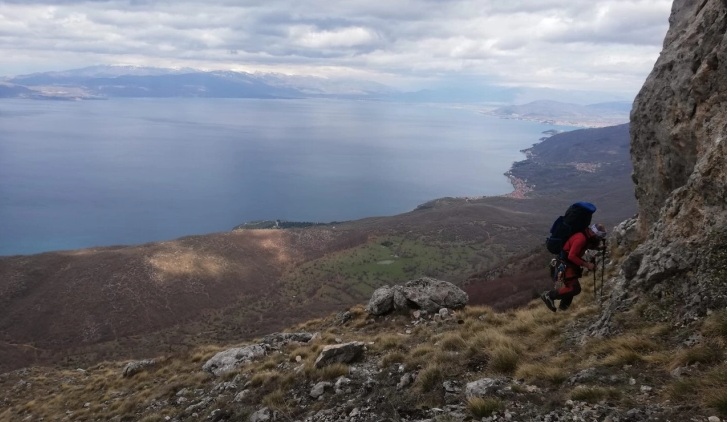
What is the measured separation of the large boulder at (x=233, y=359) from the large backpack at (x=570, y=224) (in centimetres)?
880

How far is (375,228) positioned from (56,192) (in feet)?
444

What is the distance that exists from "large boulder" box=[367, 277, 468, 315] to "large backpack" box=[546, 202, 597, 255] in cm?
608

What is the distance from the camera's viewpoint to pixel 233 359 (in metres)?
13.5

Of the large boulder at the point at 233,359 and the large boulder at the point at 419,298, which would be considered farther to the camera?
the large boulder at the point at 419,298

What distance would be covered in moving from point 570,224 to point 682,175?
4.67m

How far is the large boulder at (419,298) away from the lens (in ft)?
49.2

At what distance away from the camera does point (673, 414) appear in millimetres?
4902

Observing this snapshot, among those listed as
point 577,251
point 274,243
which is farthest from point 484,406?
point 274,243

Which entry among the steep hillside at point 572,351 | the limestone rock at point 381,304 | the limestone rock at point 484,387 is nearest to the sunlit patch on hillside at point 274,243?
the steep hillside at point 572,351

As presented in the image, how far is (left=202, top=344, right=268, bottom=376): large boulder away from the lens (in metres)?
13.1

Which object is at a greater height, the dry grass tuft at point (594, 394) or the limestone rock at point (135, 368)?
the dry grass tuft at point (594, 394)

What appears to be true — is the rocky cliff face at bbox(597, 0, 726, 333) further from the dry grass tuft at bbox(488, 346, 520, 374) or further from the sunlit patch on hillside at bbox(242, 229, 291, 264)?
the sunlit patch on hillside at bbox(242, 229, 291, 264)

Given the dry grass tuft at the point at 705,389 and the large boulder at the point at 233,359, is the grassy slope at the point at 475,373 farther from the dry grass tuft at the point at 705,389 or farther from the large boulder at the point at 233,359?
the large boulder at the point at 233,359

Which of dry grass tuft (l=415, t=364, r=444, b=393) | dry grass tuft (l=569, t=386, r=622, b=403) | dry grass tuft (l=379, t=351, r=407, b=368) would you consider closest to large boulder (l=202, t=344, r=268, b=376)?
dry grass tuft (l=379, t=351, r=407, b=368)
